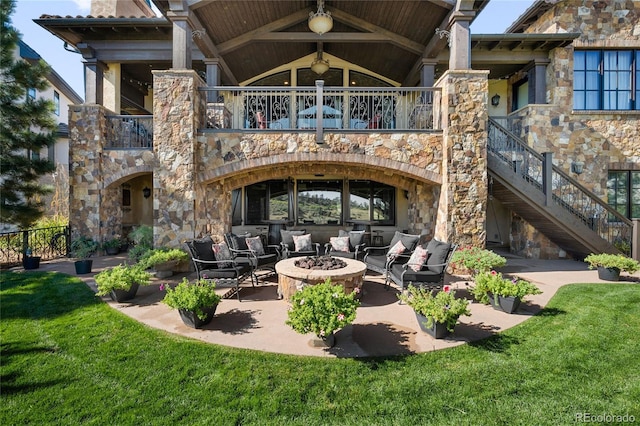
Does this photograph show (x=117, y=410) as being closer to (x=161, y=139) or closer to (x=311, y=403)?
(x=311, y=403)

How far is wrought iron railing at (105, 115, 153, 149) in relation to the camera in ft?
30.0

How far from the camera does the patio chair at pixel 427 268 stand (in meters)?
5.46

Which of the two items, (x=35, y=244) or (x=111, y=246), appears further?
(x=111, y=246)

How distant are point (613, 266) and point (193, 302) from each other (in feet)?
26.3

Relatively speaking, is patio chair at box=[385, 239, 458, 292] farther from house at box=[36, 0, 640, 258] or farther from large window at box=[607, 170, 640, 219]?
large window at box=[607, 170, 640, 219]

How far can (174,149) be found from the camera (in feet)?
23.6

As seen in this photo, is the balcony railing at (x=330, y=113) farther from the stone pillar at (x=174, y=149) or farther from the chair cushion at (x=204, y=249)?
the chair cushion at (x=204, y=249)

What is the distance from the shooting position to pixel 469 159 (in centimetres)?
723

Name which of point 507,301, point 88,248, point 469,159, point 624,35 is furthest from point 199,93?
point 624,35

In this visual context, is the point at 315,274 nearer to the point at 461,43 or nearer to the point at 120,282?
the point at 120,282

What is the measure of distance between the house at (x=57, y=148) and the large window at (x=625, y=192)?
16.1 meters

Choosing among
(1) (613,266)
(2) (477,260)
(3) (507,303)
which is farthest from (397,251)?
(1) (613,266)

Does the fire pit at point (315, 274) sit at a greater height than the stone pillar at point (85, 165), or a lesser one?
lesser

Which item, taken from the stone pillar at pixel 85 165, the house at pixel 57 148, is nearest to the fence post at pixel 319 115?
the stone pillar at pixel 85 165
